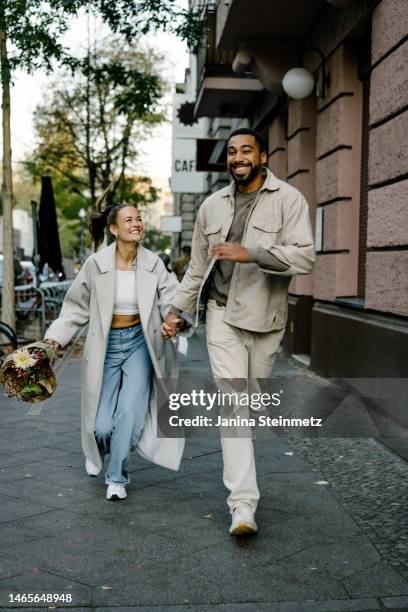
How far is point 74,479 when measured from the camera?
5.49 metres

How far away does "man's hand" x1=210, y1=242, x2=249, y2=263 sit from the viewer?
13.6ft

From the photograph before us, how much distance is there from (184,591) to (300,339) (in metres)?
8.28

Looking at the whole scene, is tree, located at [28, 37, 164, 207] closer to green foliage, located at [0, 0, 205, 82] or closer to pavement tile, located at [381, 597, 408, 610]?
green foliage, located at [0, 0, 205, 82]

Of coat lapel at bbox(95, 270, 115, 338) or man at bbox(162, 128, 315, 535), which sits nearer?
man at bbox(162, 128, 315, 535)

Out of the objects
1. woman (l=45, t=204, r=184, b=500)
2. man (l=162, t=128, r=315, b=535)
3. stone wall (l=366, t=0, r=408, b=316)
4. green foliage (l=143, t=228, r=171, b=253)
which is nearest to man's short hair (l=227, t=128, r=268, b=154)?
man (l=162, t=128, r=315, b=535)

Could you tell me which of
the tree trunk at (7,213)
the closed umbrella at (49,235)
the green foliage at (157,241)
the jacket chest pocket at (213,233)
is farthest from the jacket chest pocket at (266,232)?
the green foliage at (157,241)

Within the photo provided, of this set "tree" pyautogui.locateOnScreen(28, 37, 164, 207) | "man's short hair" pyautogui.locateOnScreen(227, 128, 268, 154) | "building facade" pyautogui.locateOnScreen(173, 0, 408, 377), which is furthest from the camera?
"tree" pyautogui.locateOnScreen(28, 37, 164, 207)

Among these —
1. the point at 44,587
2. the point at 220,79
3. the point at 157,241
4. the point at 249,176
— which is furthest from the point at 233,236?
the point at 157,241

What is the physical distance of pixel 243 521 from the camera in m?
4.23

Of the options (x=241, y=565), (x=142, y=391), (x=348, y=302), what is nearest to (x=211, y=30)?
(x=348, y=302)

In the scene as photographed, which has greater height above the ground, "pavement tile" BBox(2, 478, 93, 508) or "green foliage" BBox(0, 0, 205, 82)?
"green foliage" BBox(0, 0, 205, 82)

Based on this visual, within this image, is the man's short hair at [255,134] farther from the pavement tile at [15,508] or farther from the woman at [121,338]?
the pavement tile at [15,508]

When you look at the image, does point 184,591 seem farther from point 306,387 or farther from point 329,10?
point 329,10

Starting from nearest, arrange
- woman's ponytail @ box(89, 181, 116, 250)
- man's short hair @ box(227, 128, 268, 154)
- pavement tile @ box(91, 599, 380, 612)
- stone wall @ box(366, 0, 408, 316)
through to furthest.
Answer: pavement tile @ box(91, 599, 380, 612) < man's short hair @ box(227, 128, 268, 154) < woman's ponytail @ box(89, 181, 116, 250) < stone wall @ box(366, 0, 408, 316)
